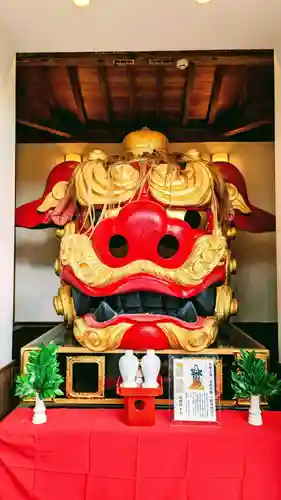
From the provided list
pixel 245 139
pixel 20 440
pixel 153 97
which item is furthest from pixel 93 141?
pixel 20 440

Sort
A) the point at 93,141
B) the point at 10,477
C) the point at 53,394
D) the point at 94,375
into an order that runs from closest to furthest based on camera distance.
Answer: the point at 10,477 < the point at 53,394 < the point at 94,375 < the point at 93,141

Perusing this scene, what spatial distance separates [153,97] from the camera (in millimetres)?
2961

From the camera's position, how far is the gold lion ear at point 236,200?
2430 millimetres

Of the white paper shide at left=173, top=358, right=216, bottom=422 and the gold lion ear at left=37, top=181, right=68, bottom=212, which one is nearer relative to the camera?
the white paper shide at left=173, top=358, right=216, bottom=422

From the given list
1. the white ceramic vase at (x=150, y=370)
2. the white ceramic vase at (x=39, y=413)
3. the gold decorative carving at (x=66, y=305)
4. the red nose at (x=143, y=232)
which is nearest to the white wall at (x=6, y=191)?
the gold decorative carving at (x=66, y=305)

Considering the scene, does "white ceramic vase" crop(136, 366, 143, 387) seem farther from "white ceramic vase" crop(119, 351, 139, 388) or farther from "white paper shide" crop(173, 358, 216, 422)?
"white paper shide" crop(173, 358, 216, 422)

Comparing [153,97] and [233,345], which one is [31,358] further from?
[153,97]

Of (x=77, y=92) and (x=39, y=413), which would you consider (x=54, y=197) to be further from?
(x=39, y=413)

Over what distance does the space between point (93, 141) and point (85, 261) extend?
4.13 ft

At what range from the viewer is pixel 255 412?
1969mm

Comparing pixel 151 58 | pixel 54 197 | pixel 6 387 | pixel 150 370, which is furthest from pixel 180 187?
pixel 6 387

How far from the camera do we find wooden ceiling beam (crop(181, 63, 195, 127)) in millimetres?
2695

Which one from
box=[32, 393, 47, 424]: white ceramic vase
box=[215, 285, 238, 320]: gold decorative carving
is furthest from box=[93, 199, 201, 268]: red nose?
box=[32, 393, 47, 424]: white ceramic vase

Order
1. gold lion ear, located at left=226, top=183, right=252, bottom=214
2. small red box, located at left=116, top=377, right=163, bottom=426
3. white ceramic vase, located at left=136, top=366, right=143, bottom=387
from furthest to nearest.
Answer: gold lion ear, located at left=226, top=183, right=252, bottom=214
white ceramic vase, located at left=136, top=366, right=143, bottom=387
small red box, located at left=116, top=377, right=163, bottom=426
